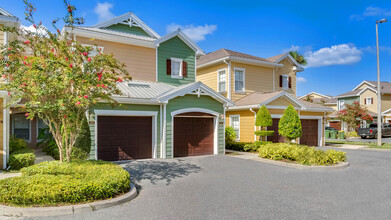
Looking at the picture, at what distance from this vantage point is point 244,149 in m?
17.1

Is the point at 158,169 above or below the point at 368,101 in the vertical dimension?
below

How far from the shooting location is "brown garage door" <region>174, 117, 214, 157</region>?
47.3 ft

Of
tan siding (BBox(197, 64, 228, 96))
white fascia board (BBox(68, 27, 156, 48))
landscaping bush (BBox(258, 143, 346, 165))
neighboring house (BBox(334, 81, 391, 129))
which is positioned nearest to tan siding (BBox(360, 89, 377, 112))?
neighboring house (BBox(334, 81, 391, 129))

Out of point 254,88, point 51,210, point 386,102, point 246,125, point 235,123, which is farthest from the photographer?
point 386,102

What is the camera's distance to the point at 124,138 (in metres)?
13.2

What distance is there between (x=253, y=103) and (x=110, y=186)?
12939 mm

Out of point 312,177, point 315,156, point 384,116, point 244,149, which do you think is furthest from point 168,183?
point 384,116

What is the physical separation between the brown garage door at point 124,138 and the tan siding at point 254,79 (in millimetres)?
8810

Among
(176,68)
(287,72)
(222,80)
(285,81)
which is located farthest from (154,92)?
(287,72)

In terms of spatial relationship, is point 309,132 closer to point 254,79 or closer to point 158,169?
point 254,79

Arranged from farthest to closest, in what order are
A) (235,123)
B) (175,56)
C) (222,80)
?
(222,80)
(235,123)
(175,56)

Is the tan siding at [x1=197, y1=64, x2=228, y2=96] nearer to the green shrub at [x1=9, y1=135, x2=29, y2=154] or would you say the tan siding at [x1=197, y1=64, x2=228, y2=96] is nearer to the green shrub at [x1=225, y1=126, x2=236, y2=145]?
the green shrub at [x1=225, y1=126, x2=236, y2=145]

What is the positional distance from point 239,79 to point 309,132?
23.7 ft

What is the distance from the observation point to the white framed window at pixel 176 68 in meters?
17.2
